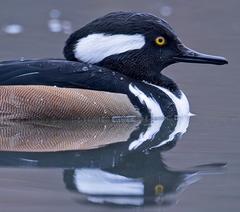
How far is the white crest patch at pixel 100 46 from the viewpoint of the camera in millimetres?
10914

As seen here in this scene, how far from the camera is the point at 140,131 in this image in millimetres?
10398

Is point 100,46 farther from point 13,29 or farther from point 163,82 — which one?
point 13,29

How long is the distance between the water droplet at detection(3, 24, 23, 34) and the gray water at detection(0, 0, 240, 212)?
2359mm

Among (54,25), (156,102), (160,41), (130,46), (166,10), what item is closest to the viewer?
(156,102)

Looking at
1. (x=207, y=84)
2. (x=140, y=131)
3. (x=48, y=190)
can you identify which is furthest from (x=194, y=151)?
(x=207, y=84)

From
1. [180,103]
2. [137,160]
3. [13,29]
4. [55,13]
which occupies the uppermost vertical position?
[55,13]

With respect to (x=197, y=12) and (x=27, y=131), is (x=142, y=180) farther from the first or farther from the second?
(x=197, y=12)

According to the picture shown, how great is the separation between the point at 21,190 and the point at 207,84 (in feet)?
18.5

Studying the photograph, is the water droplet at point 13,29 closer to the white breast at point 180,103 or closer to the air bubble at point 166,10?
the air bubble at point 166,10

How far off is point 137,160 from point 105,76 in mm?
1842

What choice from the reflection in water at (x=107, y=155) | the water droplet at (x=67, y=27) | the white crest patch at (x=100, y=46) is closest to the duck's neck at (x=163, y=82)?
the reflection in water at (x=107, y=155)

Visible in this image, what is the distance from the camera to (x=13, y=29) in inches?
714

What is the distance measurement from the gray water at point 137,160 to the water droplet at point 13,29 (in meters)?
2.36

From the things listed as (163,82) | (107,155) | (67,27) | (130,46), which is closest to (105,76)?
(130,46)
